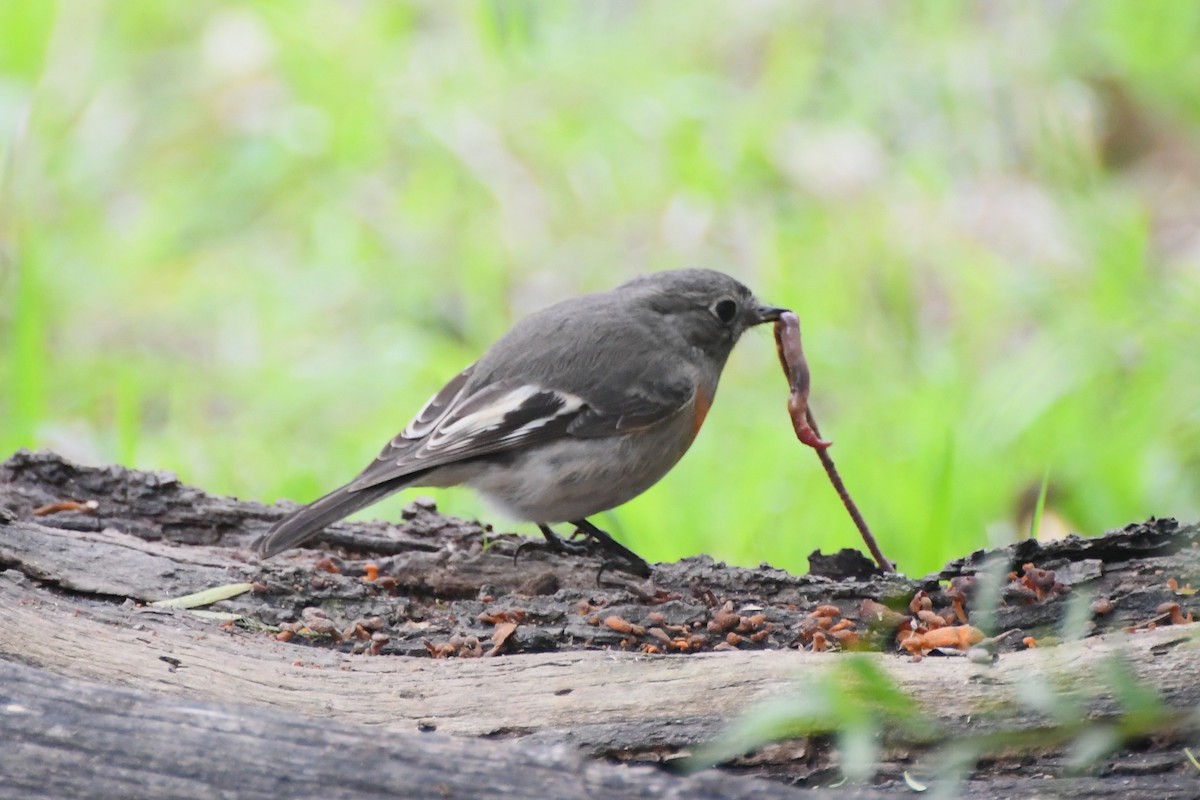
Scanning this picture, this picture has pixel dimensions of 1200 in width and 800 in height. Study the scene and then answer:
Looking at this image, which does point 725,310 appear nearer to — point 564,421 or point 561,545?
point 564,421

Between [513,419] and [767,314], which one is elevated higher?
[767,314]

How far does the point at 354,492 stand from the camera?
3768mm

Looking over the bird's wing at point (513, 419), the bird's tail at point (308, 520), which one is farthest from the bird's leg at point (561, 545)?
the bird's tail at point (308, 520)

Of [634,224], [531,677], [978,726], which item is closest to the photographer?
[978,726]

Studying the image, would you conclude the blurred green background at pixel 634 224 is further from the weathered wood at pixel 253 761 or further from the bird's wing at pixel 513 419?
the weathered wood at pixel 253 761

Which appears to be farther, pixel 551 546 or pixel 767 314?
pixel 767 314

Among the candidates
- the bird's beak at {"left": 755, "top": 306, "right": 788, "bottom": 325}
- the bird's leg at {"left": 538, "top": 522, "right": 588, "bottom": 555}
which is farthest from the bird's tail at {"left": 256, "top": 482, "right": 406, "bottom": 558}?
the bird's beak at {"left": 755, "top": 306, "right": 788, "bottom": 325}

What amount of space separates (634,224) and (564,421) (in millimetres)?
3367

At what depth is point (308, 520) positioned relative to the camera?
3.58m

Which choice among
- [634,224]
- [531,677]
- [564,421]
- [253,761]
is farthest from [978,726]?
[634,224]

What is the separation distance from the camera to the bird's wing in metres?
4.06

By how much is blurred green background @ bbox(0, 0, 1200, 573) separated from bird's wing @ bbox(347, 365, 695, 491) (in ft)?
3.16

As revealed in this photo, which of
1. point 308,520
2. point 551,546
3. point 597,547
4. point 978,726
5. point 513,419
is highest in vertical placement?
point 513,419

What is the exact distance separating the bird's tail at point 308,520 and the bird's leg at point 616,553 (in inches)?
26.9
